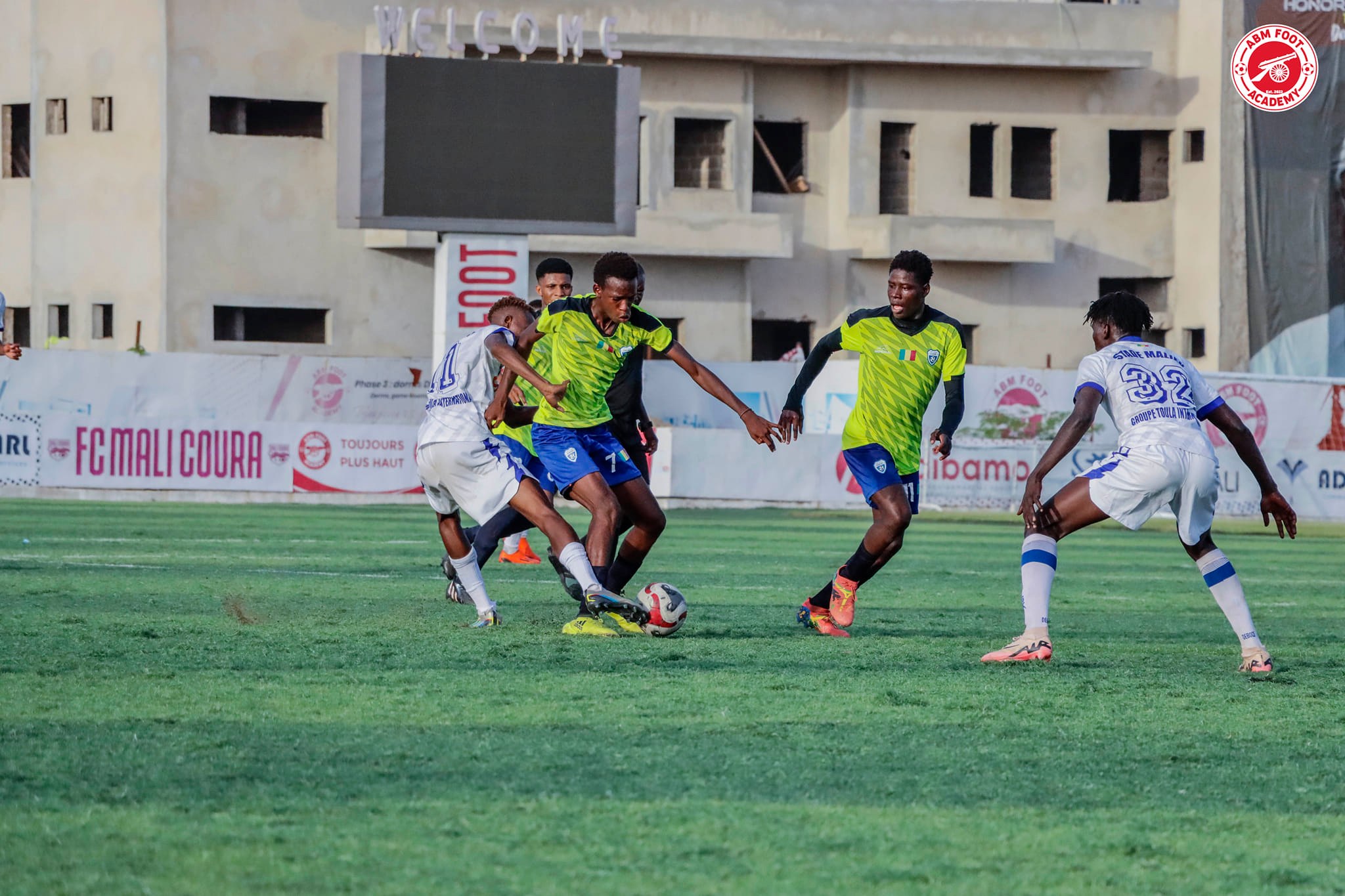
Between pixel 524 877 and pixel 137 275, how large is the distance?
34684 millimetres

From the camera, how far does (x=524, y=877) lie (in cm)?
397

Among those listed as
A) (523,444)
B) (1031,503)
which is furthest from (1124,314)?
(523,444)

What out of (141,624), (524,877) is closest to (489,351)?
(141,624)

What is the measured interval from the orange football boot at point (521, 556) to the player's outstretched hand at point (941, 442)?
17.7 ft

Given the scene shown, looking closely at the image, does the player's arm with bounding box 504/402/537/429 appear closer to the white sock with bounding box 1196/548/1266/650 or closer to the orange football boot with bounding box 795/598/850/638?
the orange football boot with bounding box 795/598/850/638

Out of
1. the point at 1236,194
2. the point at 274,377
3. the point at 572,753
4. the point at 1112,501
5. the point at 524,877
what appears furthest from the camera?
the point at 1236,194

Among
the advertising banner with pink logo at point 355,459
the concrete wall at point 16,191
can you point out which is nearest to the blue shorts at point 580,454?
the advertising banner with pink logo at point 355,459

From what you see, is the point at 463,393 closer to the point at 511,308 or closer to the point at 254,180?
the point at 511,308

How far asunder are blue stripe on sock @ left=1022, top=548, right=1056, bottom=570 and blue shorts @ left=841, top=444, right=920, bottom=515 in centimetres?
138

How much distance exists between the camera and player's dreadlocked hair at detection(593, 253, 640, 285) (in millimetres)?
8914

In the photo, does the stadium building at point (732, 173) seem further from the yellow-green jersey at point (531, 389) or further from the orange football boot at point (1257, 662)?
the orange football boot at point (1257, 662)

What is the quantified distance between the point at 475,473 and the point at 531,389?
1653mm

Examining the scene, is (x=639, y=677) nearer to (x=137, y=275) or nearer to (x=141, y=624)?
(x=141, y=624)

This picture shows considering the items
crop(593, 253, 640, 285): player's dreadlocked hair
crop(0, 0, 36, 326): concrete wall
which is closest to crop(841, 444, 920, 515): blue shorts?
crop(593, 253, 640, 285): player's dreadlocked hair
